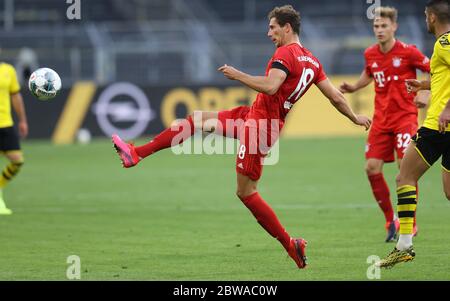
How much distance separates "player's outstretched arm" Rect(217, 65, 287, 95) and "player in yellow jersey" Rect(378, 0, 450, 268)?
1490 millimetres

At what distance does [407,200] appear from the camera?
31.6ft

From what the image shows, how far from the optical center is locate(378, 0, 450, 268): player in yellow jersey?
9.27 m

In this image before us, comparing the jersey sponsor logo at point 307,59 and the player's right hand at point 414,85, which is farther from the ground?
the jersey sponsor logo at point 307,59

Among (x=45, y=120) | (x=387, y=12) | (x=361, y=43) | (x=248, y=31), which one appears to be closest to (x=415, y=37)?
(x=361, y=43)

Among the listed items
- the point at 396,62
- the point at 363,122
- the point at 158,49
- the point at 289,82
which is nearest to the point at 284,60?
the point at 289,82

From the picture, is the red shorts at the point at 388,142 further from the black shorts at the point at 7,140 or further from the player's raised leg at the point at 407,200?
the black shorts at the point at 7,140

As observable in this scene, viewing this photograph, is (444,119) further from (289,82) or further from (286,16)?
(286,16)

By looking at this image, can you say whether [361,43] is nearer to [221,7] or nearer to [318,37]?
[318,37]

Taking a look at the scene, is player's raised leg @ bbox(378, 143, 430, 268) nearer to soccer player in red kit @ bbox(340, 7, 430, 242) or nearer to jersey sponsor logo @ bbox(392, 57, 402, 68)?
soccer player in red kit @ bbox(340, 7, 430, 242)

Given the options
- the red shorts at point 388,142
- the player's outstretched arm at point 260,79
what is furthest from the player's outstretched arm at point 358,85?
the player's outstretched arm at point 260,79

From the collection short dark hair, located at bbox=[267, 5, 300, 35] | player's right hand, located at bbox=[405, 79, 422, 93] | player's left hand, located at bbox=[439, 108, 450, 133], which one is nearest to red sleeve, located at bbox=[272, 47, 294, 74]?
short dark hair, located at bbox=[267, 5, 300, 35]

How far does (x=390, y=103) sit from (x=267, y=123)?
121 inches

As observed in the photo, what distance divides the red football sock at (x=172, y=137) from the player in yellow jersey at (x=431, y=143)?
220 centimetres

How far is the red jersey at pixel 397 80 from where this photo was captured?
40.1ft
